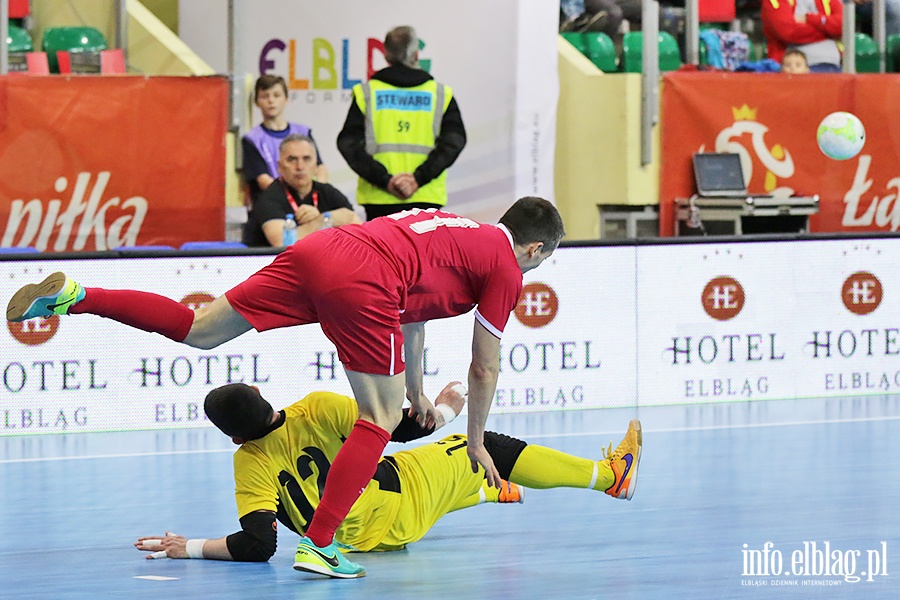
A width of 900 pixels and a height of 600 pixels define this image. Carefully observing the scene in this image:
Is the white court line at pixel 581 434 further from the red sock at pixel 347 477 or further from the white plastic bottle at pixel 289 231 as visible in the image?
the red sock at pixel 347 477

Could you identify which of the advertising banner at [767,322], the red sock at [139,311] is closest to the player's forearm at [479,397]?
the red sock at [139,311]

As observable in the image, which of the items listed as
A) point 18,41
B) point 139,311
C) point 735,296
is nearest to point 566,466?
point 139,311

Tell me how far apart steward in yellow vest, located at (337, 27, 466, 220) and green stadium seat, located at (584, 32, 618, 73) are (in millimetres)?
4562

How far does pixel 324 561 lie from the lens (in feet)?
18.0

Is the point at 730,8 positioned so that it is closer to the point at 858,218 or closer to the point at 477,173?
the point at 858,218

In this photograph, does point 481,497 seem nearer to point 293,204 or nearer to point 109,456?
point 109,456

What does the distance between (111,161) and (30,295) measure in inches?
201

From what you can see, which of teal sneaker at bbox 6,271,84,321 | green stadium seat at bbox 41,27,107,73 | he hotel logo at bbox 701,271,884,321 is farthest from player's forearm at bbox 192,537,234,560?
green stadium seat at bbox 41,27,107,73

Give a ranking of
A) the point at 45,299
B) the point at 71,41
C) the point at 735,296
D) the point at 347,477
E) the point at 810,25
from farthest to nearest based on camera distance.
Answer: the point at 810,25 < the point at 71,41 < the point at 735,296 < the point at 45,299 < the point at 347,477

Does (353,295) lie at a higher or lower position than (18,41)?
lower

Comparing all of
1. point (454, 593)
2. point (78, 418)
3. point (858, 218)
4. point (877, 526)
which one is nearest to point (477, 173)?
point (858, 218)

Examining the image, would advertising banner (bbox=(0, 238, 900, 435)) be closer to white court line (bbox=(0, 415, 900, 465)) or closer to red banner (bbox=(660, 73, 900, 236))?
white court line (bbox=(0, 415, 900, 465))

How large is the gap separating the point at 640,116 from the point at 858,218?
6.97 ft

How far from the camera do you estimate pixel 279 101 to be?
10.7m
